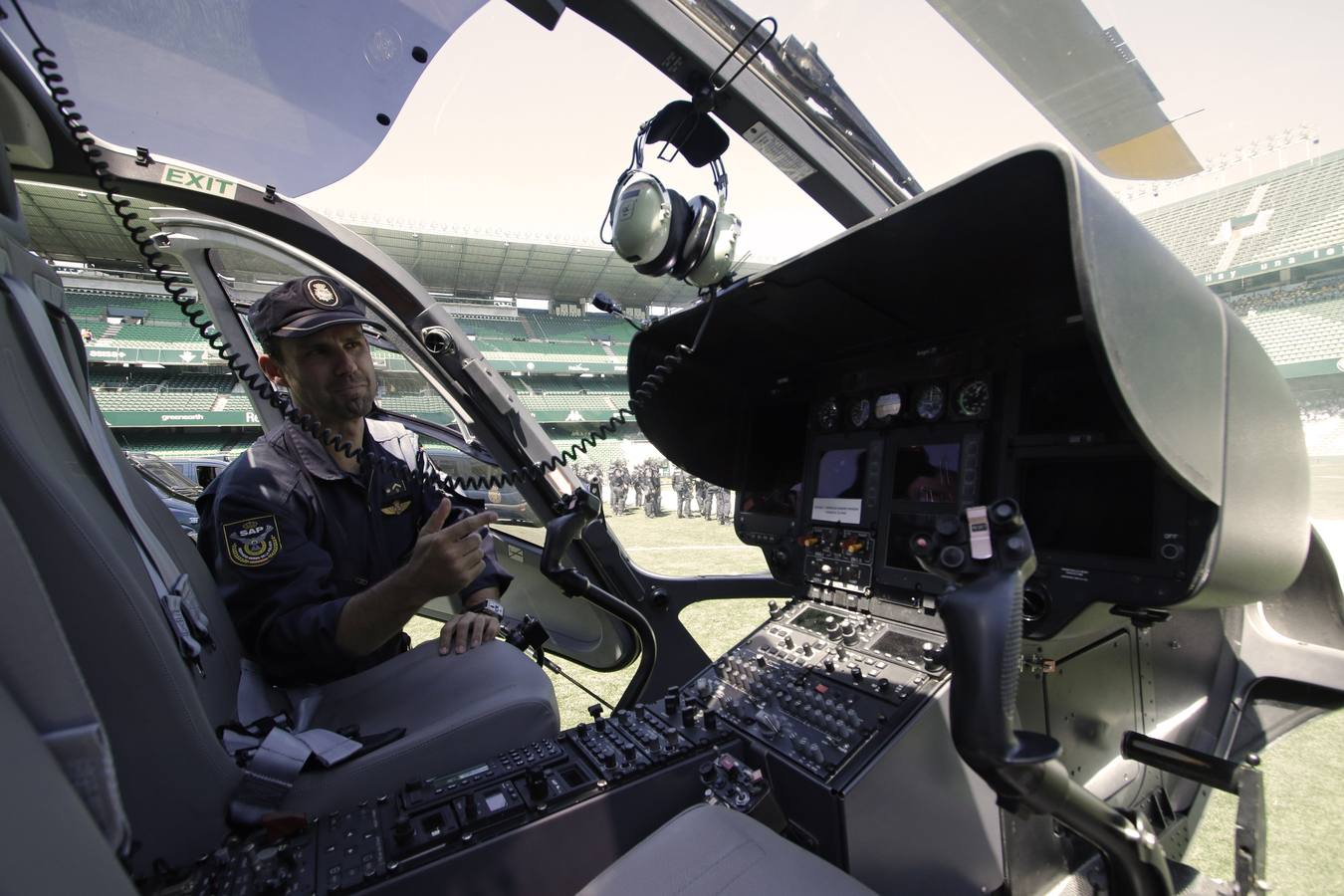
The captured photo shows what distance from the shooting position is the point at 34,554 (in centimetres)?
70

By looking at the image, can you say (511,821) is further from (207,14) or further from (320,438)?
(207,14)

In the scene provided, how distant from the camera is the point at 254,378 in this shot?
5.54ft

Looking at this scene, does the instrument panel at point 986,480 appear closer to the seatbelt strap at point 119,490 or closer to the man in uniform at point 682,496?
the seatbelt strap at point 119,490

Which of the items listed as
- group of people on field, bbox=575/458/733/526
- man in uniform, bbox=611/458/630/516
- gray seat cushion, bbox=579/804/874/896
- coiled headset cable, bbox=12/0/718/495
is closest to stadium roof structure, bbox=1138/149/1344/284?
coiled headset cable, bbox=12/0/718/495

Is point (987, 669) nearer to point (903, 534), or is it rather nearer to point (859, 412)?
point (903, 534)

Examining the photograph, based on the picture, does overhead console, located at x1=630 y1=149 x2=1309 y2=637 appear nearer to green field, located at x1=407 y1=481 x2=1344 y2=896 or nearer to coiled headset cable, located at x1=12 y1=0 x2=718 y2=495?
coiled headset cable, located at x1=12 y1=0 x2=718 y2=495

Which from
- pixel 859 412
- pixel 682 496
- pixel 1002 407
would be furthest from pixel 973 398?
pixel 682 496

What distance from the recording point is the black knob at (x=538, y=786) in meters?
0.86

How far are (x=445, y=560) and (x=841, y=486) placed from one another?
1078mm

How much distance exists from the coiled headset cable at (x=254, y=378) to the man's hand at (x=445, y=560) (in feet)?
1.53

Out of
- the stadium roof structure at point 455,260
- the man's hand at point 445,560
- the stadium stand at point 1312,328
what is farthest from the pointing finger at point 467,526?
the stadium stand at point 1312,328

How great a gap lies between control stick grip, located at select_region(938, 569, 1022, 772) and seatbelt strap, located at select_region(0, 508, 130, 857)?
2.82 ft

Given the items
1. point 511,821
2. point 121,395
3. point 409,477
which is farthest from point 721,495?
point 121,395

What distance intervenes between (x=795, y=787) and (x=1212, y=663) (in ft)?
3.93
